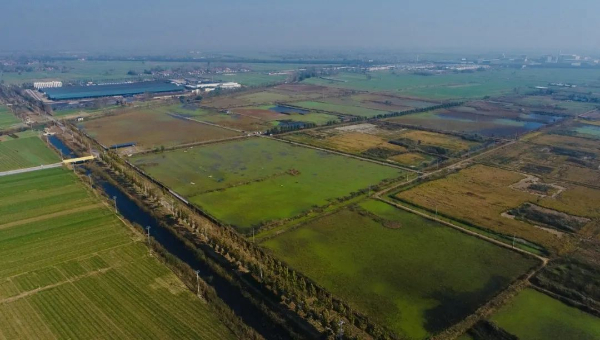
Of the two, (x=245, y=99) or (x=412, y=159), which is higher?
(x=245, y=99)

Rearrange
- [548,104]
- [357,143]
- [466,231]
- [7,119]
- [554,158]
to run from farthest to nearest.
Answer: [548,104]
[7,119]
[357,143]
[554,158]
[466,231]

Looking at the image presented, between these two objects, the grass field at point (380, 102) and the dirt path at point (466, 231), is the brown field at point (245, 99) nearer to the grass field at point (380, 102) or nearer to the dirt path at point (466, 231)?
the grass field at point (380, 102)

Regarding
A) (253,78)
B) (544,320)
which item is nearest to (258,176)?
(544,320)

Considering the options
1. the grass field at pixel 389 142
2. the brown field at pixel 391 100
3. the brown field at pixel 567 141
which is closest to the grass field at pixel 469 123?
the brown field at pixel 567 141

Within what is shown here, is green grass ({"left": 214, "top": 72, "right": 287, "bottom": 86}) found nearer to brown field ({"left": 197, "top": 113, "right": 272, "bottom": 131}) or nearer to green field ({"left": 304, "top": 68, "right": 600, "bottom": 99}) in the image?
green field ({"left": 304, "top": 68, "right": 600, "bottom": 99})

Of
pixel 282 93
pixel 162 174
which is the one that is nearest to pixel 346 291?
pixel 162 174

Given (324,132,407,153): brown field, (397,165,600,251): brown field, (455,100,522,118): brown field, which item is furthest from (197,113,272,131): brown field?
(455,100,522,118): brown field

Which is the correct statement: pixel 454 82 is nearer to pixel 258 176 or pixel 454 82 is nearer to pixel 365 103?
pixel 365 103
